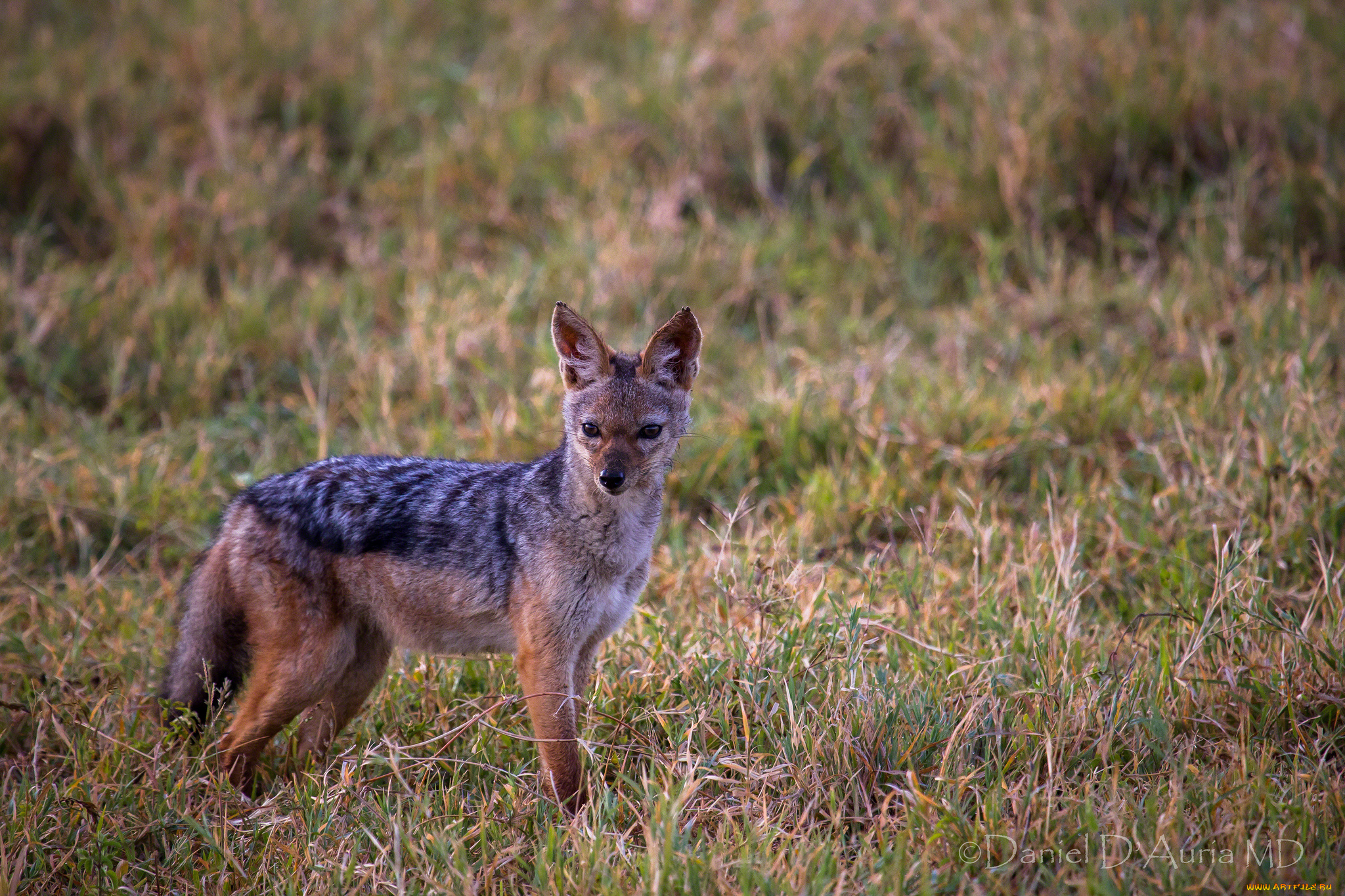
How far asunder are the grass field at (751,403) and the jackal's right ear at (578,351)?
89 cm

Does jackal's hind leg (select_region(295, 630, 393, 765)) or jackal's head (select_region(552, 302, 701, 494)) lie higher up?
jackal's head (select_region(552, 302, 701, 494))

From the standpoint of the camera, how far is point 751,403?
20.5 feet

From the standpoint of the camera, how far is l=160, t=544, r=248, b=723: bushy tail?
4.16 meters

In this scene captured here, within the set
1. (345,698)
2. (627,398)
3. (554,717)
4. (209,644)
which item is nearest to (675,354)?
(627,398)

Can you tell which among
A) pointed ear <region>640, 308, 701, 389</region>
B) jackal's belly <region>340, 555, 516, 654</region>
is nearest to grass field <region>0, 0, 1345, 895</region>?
jackal's belly <region>340, 555, 516, 654</region>

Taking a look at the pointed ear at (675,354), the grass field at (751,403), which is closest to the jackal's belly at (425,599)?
the grass field at (751,403)

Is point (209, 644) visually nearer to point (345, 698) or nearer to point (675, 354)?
point (345, 698)

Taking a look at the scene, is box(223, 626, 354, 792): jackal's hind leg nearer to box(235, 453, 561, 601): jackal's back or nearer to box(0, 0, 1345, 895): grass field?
box(0, 0, 1345, 895): grass field

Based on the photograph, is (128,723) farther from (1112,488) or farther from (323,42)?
(323,42)

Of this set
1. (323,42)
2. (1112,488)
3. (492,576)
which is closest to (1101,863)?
(492,576)

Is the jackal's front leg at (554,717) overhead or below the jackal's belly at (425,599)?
below

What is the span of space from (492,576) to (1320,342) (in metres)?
4.58

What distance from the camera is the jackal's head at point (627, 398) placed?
13.3ft

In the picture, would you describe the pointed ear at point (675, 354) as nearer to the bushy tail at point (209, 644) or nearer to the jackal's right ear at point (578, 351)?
the jackal's right ear at point (578, 351)
